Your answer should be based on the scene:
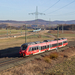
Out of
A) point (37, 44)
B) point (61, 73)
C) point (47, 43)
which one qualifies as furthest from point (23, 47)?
point (61, 73)

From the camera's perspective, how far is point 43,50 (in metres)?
31.2

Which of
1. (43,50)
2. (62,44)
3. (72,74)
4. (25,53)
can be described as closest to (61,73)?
(72,74)

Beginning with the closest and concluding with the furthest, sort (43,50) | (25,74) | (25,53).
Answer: (25,74) → (25,53) → (43,50)

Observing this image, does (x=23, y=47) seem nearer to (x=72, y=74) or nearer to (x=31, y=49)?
(x=31, y=49)

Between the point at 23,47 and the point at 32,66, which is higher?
the point at 23,47

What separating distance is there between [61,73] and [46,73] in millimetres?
2800

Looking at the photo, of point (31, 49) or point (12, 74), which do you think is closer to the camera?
point (12, 74)

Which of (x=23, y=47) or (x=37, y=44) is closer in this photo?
(x=23, y=47)

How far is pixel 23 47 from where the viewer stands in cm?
2650

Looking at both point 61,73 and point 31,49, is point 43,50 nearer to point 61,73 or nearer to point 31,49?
point 31,49

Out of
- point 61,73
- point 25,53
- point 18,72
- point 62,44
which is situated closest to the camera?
point 18,72

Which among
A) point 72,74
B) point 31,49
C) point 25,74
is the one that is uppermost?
point 31,49

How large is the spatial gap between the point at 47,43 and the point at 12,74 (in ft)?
58.9

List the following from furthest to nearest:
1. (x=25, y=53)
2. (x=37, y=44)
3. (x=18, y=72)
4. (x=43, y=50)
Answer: (x=43, y=50)
(x=37, y=44)
(x=25, y=53)
(x=18, y=72)
